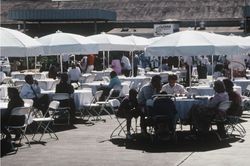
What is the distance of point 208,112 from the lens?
43.0ft

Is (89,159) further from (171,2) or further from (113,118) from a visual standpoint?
(171,2)

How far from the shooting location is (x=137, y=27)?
60938 millimetres

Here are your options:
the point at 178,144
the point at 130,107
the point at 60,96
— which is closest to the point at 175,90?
the point at 130,107

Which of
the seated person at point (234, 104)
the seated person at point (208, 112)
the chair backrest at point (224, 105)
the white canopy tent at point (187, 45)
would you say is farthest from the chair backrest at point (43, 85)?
the chair backrest at point (224, 105)

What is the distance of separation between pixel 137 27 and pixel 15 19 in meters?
12.2

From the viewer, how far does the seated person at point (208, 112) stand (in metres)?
13.1

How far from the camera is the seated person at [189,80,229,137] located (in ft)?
42.9

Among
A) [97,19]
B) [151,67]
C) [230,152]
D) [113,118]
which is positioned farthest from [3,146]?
[97,19]

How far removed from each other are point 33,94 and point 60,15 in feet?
146

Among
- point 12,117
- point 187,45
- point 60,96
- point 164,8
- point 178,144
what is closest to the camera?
point 12,117

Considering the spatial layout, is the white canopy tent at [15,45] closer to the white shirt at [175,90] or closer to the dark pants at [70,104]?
the dark pants at [70,104]

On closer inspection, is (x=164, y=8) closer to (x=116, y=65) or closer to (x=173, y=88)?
(x=116, y=65)

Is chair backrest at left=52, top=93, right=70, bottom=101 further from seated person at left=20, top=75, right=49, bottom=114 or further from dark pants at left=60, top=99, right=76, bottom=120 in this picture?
seated person at left=20, top=75, right=49, bottom=114

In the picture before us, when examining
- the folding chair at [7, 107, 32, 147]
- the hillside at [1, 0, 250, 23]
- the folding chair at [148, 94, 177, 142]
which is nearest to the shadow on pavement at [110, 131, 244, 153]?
the folding chair at [148, 94, 177, 142]
